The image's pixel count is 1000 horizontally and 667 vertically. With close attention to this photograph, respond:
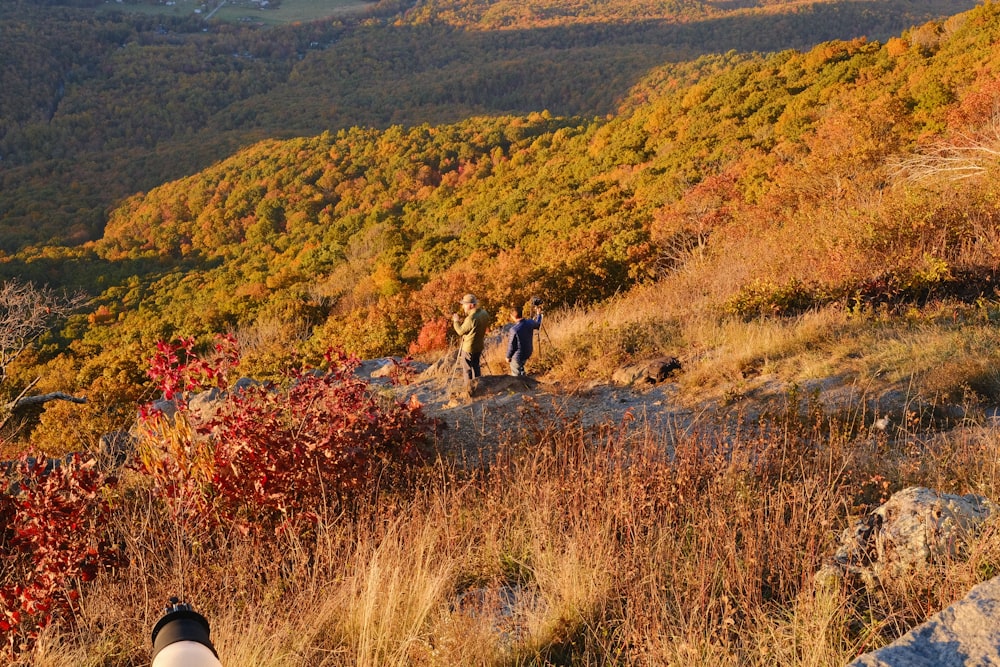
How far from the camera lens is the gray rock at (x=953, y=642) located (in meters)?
1.68

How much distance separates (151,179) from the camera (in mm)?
56906

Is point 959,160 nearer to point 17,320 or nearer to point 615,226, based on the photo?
point 615,226

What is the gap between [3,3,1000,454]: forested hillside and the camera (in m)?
9.13

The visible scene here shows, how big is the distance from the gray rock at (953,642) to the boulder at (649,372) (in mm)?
4722

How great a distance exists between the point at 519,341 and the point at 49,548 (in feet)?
16.9

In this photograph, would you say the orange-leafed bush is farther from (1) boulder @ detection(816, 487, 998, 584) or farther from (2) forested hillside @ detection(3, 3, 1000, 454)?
(1) boulder @ detection(816, 487, 998, 584)

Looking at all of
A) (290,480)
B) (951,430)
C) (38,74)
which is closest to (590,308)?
(951,430)

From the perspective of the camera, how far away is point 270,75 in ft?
280

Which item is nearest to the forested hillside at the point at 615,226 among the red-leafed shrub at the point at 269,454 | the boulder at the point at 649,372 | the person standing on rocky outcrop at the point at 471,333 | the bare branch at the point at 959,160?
the bare branch at the point at 959,160

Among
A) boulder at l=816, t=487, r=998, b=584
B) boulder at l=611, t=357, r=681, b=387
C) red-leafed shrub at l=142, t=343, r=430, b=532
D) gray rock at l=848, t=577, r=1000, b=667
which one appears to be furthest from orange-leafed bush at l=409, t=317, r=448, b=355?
gray rock at l=848, t=577, r=1000, b=667

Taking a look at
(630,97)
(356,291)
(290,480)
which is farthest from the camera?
(630,97)

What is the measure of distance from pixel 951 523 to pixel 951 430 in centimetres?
247

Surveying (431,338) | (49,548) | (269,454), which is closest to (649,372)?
(269,454)

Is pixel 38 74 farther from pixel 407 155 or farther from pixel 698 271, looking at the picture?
pixel 698 271
